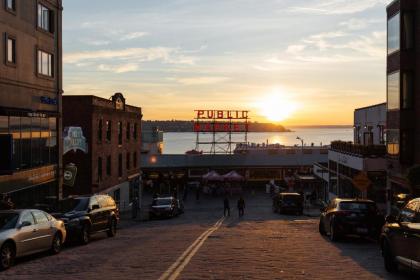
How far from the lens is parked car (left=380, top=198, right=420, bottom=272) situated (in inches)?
473

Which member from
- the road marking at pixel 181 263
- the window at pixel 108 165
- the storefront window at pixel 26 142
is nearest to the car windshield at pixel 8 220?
the road marking at pixel 181 263

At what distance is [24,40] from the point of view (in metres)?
32.7

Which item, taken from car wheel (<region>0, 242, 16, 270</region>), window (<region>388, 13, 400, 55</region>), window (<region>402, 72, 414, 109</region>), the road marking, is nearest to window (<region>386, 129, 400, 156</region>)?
window (<region>402, 72, 414, 109</region>)

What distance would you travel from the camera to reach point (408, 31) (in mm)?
34250

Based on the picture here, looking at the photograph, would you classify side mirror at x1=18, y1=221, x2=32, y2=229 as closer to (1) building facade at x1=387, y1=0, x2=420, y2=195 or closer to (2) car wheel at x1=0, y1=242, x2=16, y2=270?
(2) car wheel at x1=0, y1=242, x2=16, y2=270

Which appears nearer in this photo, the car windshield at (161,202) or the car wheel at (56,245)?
the car wheel at (56,245)

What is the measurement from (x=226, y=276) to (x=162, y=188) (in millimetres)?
59998

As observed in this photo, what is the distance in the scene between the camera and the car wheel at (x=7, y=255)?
49.6 ft

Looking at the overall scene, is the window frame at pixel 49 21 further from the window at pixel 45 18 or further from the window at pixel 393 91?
the window at pixel 393 91

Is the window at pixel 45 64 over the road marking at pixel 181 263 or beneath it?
over

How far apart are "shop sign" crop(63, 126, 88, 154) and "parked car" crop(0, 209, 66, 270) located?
23.1 m

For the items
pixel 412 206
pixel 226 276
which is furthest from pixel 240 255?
pixel 412 206

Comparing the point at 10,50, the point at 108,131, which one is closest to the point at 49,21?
the point at 10,50

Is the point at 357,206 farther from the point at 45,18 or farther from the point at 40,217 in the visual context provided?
the point at 45,18
